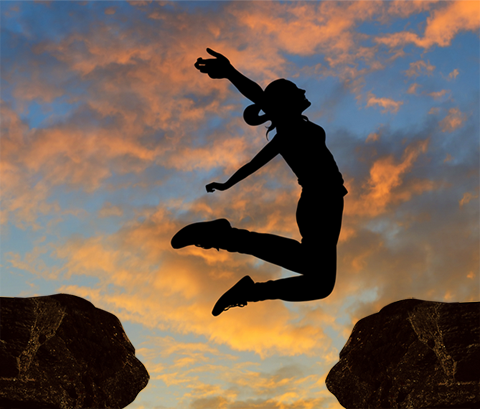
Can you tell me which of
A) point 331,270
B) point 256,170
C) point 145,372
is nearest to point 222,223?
point 256,170

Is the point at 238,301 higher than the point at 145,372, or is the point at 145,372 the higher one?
the point at 145,372

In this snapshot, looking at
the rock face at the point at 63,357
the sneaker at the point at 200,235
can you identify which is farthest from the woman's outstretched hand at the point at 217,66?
the rock face at the point at 63,357

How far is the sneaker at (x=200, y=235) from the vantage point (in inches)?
169

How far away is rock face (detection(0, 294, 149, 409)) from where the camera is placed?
7254 mm

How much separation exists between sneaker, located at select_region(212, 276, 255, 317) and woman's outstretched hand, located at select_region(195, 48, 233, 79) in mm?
1688

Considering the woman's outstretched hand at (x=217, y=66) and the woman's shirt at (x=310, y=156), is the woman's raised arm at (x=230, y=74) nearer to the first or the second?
the woman's outstretched hand at (x=217, y=66)

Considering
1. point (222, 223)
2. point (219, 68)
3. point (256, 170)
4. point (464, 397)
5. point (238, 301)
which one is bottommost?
point (464, 397)

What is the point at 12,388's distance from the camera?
23.4 ft

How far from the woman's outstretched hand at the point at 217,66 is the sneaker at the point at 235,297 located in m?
1.69

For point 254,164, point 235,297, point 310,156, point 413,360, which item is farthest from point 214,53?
point 413,360

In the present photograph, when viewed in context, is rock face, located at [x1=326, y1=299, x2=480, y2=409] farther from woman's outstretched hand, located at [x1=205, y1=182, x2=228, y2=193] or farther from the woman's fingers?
the woman's fingers

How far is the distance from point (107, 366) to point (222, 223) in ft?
15.1

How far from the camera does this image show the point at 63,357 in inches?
302

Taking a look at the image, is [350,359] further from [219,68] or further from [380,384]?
[219,68]
